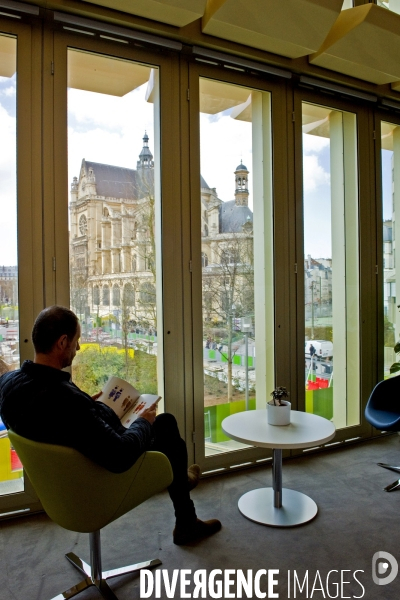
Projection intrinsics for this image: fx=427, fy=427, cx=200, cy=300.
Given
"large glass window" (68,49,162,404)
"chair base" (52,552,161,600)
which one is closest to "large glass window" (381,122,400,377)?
"large glass window" (68,49,162,404)

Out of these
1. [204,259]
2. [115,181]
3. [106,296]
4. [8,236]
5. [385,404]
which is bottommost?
[385,404]

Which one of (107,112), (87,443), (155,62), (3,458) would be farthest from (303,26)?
(3,458)

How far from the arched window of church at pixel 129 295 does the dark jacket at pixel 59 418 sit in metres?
1.41

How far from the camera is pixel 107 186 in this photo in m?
3.23

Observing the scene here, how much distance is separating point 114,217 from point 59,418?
1863 millimetres

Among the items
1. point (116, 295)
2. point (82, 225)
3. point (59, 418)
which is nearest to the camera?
point (59, 418)

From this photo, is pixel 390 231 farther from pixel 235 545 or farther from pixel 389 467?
pixel 235 545

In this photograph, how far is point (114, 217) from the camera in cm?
325

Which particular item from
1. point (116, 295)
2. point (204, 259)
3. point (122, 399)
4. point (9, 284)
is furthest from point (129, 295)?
point (122, 399)

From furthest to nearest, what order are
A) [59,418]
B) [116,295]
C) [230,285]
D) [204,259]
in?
1. [230,285]
2. [204,259]
3. [116,295]
4. [59,418]

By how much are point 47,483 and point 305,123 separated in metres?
3.76

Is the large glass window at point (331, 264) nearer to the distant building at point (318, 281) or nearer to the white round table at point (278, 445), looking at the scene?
the distant building at point (318, 281)

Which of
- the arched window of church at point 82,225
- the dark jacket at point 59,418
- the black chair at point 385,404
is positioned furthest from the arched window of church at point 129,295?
the black chair at point 385,404

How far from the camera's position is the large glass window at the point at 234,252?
3.58 metres
